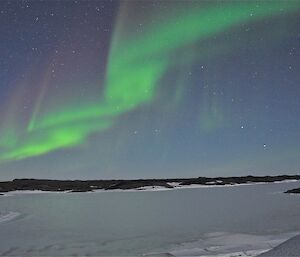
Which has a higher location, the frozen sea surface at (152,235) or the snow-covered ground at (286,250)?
the frozen sea surface at (152,235)

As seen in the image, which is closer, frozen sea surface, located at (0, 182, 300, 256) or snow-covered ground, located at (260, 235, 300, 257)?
snow-covered ground, located at (260, 235, 300, 257)

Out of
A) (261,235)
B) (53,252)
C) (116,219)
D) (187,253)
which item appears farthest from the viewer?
(116,219)

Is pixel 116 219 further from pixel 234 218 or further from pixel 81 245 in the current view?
pixel 81 245

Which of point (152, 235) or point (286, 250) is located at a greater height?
point (152, 235)

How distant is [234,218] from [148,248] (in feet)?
36.0

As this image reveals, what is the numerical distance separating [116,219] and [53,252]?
1122cm

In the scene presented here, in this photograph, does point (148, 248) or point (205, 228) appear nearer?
point (148, 248)

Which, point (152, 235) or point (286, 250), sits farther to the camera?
point (152, 235)

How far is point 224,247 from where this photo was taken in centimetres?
1464

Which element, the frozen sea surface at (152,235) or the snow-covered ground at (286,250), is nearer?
the snow-covered ground at (286,250)

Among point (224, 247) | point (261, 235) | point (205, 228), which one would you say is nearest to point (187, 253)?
point (224, 247)

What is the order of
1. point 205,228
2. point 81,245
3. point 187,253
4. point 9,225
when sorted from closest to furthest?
point 187,253 → point 81,245 → point 205,228 → point 9,225

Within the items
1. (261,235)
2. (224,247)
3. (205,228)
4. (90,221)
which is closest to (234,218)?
(205,228)

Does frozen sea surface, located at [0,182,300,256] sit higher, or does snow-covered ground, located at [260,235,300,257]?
frozen sea surface, located at [0,182,300,256]
